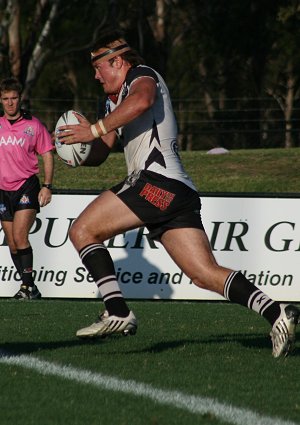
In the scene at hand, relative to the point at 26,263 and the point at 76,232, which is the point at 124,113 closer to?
the point at 76,232

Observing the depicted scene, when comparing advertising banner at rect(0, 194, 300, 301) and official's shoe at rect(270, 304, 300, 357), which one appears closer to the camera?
official's shoe at rect(270, 304, 300, 357)

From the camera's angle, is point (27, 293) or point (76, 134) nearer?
point (76, 134)

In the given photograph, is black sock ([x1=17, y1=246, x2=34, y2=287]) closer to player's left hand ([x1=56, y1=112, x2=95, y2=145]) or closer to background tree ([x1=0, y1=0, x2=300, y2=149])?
player's left hand ([x1=56, y1=112, x2=95, y2=145])

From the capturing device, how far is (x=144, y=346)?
7977mm

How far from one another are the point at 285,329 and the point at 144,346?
1294mm

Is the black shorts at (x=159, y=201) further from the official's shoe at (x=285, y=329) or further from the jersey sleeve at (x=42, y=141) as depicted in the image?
the jersey sleeve at (x=42, y=141)

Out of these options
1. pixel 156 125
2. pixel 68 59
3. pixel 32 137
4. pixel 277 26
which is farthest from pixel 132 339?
pixel 68 59

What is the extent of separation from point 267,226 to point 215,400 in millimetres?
8217

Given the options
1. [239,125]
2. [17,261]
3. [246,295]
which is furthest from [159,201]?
[239,125]

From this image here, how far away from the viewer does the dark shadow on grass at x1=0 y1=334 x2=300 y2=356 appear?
7695 mm

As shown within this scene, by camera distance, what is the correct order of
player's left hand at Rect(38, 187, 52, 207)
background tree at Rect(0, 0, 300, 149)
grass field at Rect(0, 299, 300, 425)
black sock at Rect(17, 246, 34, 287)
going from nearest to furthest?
grass field at Rect(0, 299, 300, 425), player's left hand at Rect(38, 187, 52, 207), black sock at Rect(17, 246, 34, 287), background tree at Rect(0, 0, 300, 149)

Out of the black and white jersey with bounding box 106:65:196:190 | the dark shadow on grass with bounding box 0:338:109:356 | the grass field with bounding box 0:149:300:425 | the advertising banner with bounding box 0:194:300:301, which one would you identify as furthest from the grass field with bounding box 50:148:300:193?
the black and white jersey with bounding box 106:65:196:190

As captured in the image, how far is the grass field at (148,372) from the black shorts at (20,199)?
1532 mm

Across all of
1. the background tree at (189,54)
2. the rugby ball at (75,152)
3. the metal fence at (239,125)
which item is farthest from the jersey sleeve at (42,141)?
the background tree at (189,54)
